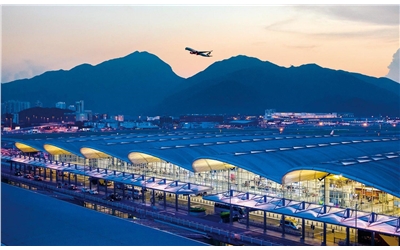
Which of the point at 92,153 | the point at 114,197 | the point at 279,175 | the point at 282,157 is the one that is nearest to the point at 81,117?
the point at 92,153

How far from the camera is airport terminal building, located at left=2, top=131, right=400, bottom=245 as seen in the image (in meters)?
14.5

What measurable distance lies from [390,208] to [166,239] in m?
8.46

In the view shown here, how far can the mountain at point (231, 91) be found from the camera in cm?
14775

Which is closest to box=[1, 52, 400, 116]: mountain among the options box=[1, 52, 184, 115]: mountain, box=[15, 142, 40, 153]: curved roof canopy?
box=[1, 52, 184, 115]: mountain

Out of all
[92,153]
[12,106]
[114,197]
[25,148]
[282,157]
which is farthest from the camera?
[12,106]

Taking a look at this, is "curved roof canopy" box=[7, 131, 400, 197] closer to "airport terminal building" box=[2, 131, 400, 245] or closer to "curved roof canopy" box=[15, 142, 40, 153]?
"airport terminal building" box=[2, 131, 400, 245]

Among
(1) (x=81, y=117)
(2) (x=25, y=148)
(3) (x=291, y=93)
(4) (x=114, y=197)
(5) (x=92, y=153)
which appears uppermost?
(3) (x=291, y=93)

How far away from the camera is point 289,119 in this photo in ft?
361

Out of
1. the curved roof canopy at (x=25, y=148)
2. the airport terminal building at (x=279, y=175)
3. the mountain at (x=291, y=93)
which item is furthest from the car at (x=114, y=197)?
the mountain at (x=291, y=93)

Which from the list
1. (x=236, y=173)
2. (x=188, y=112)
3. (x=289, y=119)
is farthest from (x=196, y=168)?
(x=188, y=112)

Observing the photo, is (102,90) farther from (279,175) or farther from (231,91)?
(279,175)

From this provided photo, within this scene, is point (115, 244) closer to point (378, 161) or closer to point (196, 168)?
point (196, 168)

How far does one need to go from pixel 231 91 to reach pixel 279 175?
142 meters

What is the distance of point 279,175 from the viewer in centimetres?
1830
